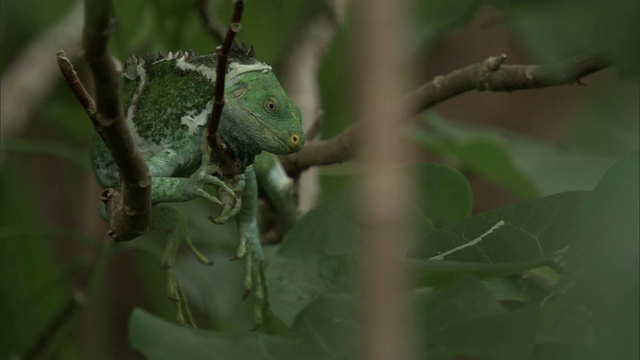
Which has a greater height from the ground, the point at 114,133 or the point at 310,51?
the point at 114,133

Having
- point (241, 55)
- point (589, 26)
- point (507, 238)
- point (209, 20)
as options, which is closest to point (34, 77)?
point (209, 20)

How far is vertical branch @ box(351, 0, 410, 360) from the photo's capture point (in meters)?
0.26

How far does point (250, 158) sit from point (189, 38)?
0.41 metres

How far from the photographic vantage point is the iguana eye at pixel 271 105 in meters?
0.73

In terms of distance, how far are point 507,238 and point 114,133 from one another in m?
0.32

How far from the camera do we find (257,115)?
2.38ft

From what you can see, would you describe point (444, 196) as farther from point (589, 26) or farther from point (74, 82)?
point (589, 26)

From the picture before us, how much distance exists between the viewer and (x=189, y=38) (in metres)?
1.13

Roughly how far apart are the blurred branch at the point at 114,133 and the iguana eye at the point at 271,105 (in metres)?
0.12

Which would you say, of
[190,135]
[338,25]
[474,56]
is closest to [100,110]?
[190,135]

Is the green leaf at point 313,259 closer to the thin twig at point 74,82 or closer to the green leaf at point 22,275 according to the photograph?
the thin twig at point 74,82

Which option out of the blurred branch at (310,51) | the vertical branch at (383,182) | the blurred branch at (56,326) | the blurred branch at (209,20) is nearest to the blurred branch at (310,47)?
the blurred branch at (310,51)

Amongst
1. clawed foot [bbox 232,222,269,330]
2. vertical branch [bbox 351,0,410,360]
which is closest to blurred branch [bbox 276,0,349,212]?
clawed foot [bbox 232,222,269,330]

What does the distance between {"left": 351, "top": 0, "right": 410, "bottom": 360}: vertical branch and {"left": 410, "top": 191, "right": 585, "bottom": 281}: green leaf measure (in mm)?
451
